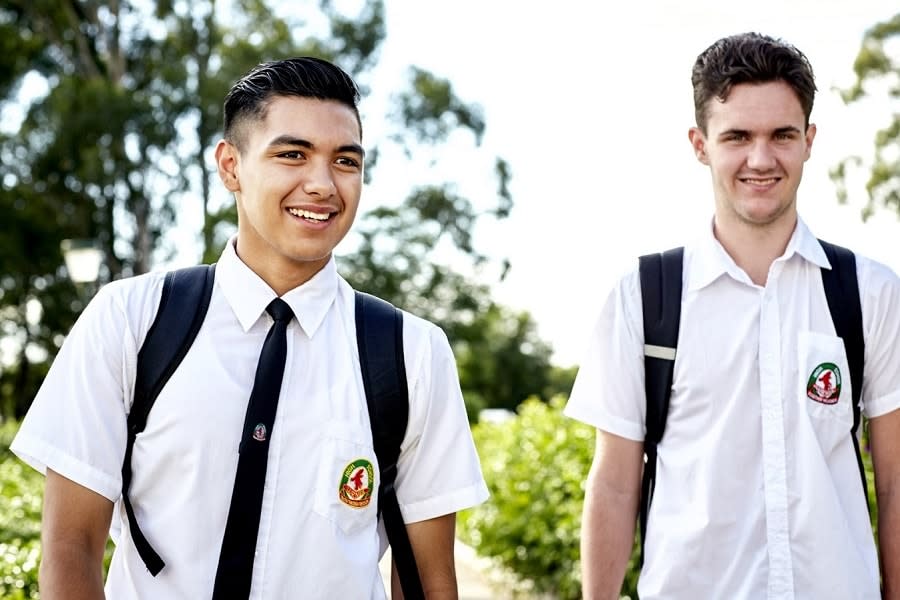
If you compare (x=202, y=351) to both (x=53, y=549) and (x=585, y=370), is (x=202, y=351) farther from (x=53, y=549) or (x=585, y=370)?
(x=585, y=370)

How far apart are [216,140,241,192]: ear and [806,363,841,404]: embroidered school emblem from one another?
1613 millimetres

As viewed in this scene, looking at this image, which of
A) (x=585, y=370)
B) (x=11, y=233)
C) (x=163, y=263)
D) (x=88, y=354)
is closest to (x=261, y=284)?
(x=88, y=354)

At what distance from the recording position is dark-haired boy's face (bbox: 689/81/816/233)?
3.20 m

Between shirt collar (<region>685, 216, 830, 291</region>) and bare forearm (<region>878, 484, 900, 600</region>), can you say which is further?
shirt collar (<region>685, 216, 830, 291</region>)

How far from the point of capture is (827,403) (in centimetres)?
317

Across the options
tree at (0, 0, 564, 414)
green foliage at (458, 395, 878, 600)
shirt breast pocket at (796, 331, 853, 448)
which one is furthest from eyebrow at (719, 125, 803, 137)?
tree at (0, 0, 564, 414)

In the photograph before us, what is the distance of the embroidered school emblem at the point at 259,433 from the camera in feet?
8.54

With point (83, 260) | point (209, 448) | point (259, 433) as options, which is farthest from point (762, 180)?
point (83, 260)

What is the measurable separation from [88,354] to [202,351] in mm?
248

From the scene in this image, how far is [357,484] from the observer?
105 inches

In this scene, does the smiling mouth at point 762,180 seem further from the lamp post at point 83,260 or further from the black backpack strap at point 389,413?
the lamp post at point 83,260

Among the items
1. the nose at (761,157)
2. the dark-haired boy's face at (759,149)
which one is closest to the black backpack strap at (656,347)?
the dark-haired boy's face at (759,149)

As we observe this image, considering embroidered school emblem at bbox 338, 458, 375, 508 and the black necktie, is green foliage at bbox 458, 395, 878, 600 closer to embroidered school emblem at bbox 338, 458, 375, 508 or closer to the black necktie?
embroidered school emblem at bbox 338, 458, 375, 508

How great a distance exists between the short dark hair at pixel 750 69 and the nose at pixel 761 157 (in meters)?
0.19
